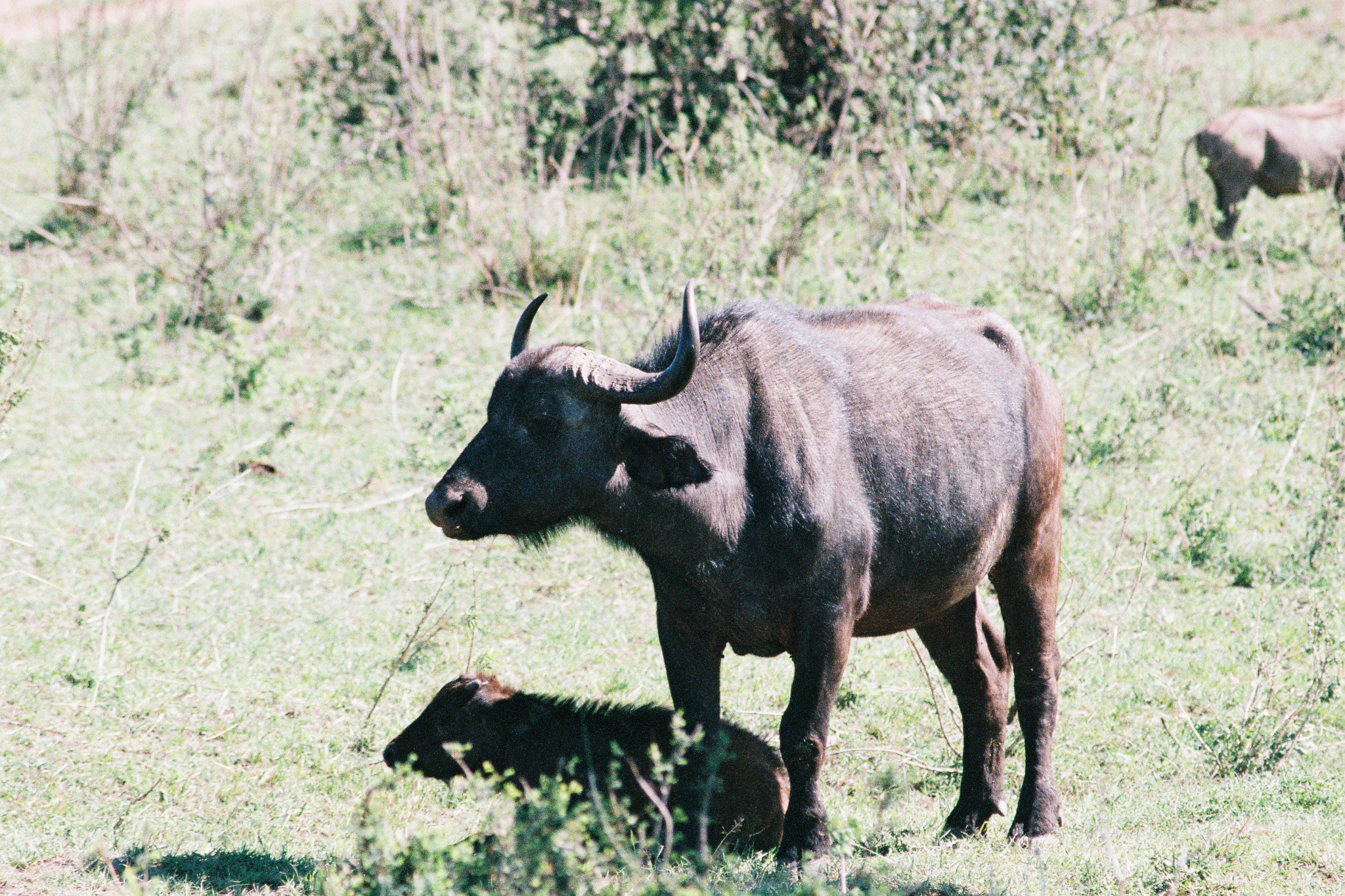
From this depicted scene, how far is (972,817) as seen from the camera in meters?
5.73

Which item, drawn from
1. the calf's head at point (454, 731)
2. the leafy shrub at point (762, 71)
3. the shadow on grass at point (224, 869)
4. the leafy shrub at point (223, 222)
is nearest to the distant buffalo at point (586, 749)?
the calf's head at point (454, 731)

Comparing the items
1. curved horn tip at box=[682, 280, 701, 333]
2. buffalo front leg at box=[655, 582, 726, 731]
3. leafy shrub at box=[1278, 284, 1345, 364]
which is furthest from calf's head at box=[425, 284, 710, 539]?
leafy shrub at box=[1278, 284, 1345, 364]

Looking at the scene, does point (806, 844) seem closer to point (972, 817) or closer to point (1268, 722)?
point (972, 817)

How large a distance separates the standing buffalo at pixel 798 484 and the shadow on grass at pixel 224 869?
1.39 metres

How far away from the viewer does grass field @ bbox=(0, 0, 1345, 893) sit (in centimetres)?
547

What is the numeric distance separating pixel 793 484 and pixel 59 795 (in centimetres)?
318

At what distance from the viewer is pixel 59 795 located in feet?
18.0

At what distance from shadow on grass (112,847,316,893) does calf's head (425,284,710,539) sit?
137cm

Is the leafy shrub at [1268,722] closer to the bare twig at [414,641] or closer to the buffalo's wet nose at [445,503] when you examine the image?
the bare twig at [414,641]

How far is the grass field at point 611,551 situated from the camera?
17.9 ft

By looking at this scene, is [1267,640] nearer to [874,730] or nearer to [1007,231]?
[874,730]

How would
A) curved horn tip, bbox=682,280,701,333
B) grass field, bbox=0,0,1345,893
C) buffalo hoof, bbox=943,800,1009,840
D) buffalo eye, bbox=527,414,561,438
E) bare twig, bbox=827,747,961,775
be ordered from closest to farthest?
curved horn tip, bbox=682,280,701,333, buffalo eye, bbox=527,414,561,438, grass field, bbox=0,0,1345,893, buffalo hoof, bbox=943,800,1009,840, bare twig, bbox=827,747,961,775

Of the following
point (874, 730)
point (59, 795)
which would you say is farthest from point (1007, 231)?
point (59, 795)

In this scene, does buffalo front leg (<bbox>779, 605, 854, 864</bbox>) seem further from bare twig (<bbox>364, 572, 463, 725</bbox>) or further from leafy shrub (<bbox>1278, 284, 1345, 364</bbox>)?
leafy shrub (<bbox>1278, 284, 1345, 364</bbox>)
